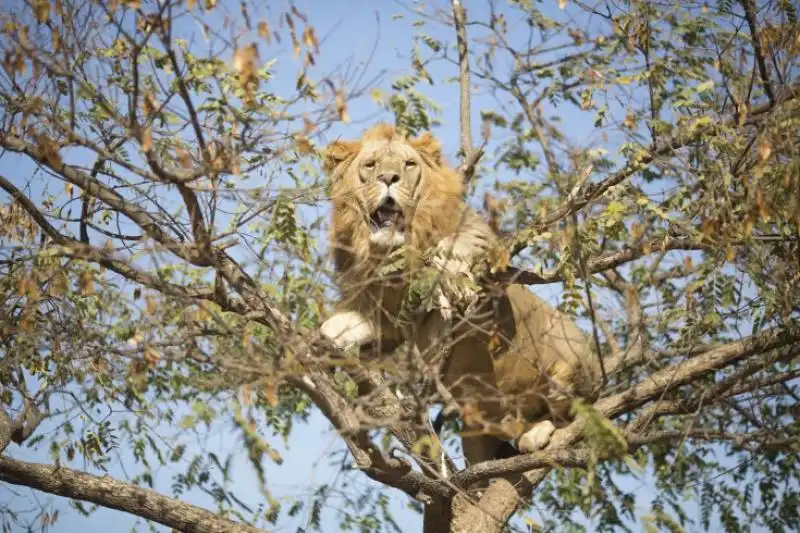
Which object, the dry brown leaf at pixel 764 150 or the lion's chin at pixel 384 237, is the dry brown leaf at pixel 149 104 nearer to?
the lion's chin at pixel 384 237

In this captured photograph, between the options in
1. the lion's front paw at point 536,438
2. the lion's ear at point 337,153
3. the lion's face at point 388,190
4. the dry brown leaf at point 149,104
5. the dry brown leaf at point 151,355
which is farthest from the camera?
the lion's ear at point 337,153

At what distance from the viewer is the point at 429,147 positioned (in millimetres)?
9102

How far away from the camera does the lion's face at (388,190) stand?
333 inches

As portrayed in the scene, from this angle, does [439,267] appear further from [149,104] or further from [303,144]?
[149,104]

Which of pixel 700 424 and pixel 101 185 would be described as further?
pixel 700 424

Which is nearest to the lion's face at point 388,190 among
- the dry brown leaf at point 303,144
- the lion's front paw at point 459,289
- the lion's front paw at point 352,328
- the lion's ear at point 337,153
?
the lion's ear at point 337,153

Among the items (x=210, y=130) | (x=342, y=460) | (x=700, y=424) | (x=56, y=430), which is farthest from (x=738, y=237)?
(x=56, y=430)

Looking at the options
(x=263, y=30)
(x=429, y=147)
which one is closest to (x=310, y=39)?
(x=263, y=30)

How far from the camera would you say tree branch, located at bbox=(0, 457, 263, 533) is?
7141 millimetres

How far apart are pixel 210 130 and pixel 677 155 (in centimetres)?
305

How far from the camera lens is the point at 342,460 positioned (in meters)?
6.15

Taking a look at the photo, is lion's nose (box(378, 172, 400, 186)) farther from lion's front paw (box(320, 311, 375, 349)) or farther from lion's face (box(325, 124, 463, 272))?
lion's front paw (box(320, 311, 375, 349))

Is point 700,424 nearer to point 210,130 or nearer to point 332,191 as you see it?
point 332,191

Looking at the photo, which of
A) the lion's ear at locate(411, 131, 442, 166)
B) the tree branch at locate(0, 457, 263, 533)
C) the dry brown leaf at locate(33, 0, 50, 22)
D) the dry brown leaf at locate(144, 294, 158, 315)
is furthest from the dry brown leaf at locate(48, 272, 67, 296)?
the lion's ear at locate(411, 131, 442, 166)
